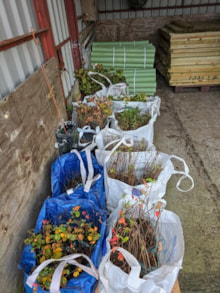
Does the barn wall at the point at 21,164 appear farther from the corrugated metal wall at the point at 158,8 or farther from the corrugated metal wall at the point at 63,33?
the corrugated metal wall at the point at 158,8

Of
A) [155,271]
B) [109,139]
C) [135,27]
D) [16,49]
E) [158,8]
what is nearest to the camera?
[155,271]

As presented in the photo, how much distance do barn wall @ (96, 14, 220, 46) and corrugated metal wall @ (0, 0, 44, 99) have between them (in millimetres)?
4678

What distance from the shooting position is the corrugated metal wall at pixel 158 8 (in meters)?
5.32

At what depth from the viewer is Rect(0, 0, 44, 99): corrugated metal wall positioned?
3.75 ft

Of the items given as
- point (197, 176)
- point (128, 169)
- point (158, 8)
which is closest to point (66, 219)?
point (128, 169)

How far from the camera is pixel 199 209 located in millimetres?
1911

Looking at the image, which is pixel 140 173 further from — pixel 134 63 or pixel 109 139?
pixel 134 63

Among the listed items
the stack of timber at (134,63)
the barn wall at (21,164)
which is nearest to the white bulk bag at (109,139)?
the barn wall at (21,164)

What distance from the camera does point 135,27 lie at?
5.56 m

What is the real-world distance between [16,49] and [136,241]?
1.38m

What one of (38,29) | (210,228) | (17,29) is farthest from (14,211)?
(210,228)

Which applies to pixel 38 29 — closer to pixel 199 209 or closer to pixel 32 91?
pixel 32 91

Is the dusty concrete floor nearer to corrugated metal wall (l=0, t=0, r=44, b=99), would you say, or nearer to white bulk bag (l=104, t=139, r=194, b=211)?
white bulk bag (l=104, t=139, r=194, b=211)

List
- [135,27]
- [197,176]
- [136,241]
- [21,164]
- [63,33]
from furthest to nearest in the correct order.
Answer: [135,27]
[63,33]
[197,176]
[21,164]
[136,241]
